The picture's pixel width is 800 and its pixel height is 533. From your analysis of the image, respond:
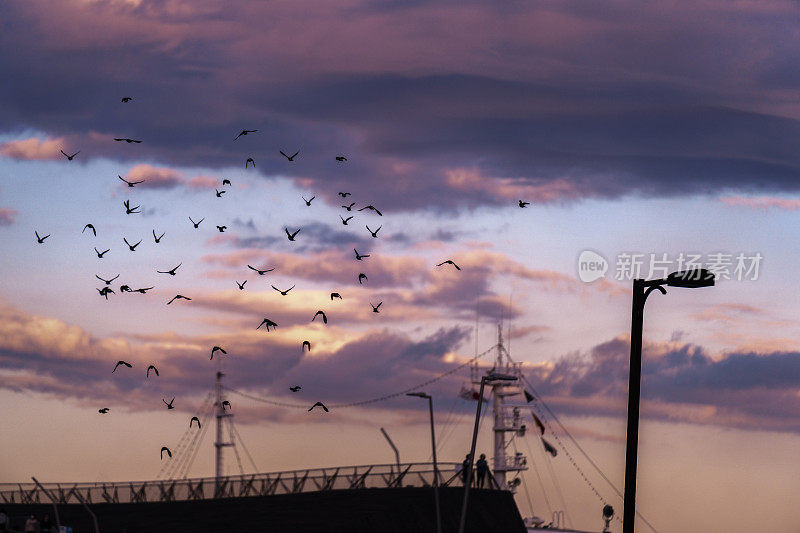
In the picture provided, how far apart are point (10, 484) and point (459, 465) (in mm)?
36079

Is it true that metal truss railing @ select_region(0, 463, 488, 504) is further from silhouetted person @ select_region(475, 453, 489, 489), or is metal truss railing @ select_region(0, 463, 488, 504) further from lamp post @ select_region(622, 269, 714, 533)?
lamp post @ select_region(622, 269, 714, 533)

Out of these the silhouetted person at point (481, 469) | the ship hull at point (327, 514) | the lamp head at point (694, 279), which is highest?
the lamp head at point (694, 279)

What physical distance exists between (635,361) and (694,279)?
91.8 inches

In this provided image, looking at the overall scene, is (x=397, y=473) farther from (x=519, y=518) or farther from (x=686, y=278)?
(x=686, y=278)

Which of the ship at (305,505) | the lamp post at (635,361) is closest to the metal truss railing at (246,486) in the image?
the ship at (305,505)

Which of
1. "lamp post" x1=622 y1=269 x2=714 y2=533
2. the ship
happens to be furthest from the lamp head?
the ship

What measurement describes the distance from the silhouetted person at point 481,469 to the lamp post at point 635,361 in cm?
4623

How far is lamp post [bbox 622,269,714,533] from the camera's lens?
69.3 ft

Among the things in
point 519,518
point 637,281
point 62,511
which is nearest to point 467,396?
point 519,518

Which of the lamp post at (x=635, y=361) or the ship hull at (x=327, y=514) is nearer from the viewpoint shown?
the lamp post at (x=635, y=361)

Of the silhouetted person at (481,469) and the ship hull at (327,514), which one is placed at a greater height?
the silhouetted person at (481,469)

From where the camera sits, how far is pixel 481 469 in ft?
225

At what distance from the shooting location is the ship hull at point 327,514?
63.9 metres

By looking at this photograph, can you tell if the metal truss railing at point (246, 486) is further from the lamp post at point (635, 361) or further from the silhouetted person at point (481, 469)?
the lamp post at point (635, 361)
